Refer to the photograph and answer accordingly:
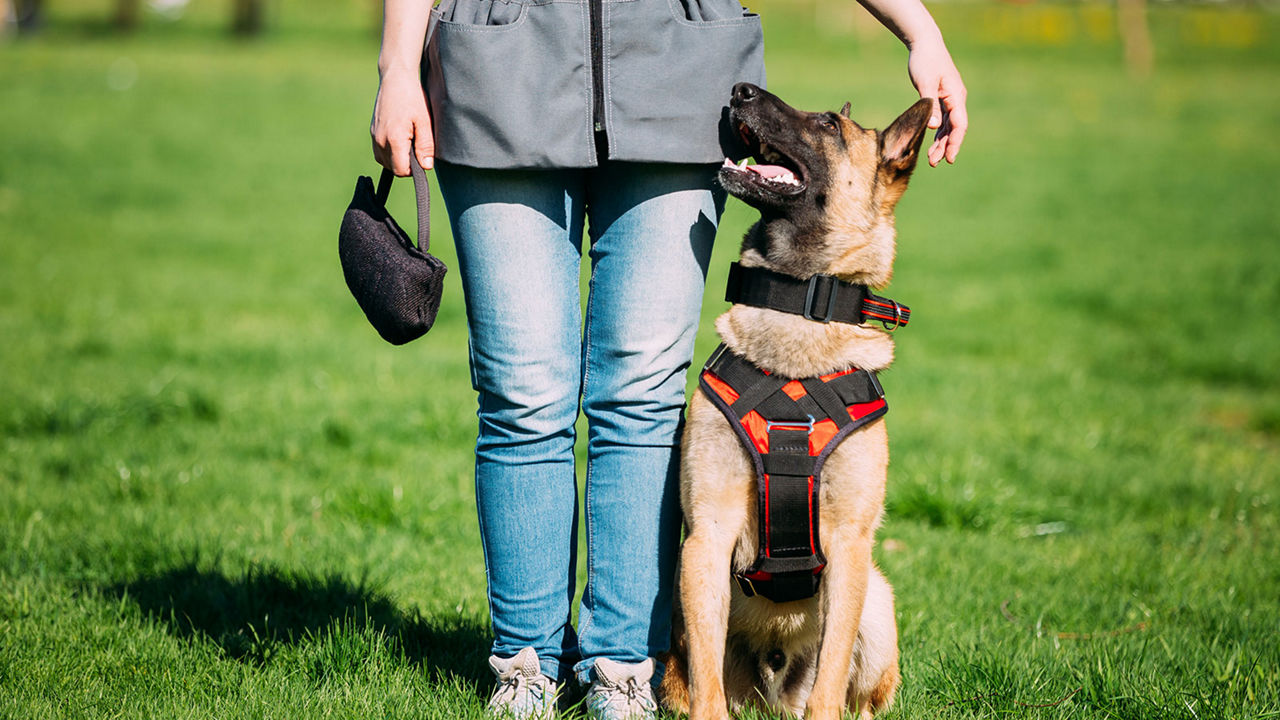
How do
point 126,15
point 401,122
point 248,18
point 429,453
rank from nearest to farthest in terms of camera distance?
point 401,122, point 429,453, point 248,18, point 126,15

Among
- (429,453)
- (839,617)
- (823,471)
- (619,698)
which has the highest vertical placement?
(823,471)

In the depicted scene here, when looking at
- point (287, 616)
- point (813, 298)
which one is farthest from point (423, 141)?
point (287, 616)

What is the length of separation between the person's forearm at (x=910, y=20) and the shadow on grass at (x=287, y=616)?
218 centimetres

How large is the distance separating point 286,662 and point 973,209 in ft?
44.6

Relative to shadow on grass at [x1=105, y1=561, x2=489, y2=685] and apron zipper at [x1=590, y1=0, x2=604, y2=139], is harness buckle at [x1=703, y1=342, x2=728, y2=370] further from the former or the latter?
shadow on grass at [x1=105, y1=561, x2=489, y2=685]

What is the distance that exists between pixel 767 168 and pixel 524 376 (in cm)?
92

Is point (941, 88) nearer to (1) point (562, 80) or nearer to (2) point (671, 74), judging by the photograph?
(2) point (671, 74)

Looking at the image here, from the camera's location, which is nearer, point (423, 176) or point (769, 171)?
point (423, 176)

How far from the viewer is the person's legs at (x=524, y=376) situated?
9.15 feet

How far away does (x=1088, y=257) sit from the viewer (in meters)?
11.9

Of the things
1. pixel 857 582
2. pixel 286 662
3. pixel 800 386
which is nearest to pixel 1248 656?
pixel 857 582

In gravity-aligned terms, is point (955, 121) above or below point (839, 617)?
above

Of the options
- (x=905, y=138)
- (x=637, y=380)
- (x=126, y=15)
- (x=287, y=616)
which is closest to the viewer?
(x=637, y=380)

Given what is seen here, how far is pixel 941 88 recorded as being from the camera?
294 centimetres
